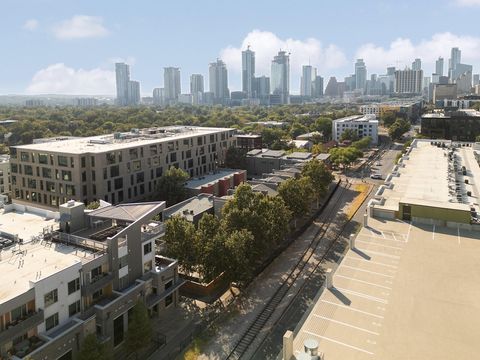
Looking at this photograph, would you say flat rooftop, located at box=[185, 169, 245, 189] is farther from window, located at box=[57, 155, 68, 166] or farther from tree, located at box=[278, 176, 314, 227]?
window, located at box=[57, 155, 68, 166]

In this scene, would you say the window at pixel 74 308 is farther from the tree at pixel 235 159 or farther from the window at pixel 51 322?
the tree at pixel 235 159

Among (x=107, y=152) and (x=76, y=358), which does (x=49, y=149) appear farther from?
(x=76, y=358)

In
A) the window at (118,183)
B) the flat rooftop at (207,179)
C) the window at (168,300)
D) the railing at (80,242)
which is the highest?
the railing at (80,242)

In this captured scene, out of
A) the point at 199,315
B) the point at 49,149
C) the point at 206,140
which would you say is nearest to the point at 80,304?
the point at 199,315

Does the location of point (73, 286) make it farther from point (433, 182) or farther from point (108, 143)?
point (108, 143)

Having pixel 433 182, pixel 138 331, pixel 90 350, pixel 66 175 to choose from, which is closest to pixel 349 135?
pixel 433 182

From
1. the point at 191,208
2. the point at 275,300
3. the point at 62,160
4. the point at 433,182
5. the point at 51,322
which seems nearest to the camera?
the point at 51,322

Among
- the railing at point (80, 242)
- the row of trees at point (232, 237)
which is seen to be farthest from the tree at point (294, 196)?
the railing at point (80, 242)
